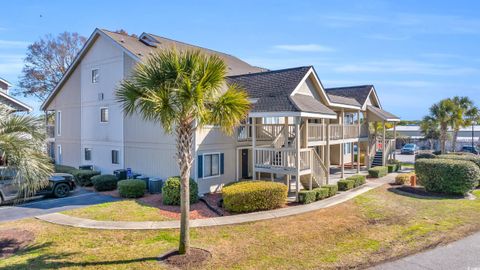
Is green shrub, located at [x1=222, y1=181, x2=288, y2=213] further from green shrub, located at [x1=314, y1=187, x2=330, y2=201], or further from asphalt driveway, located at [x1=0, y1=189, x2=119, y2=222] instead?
asphalt driveway, located at [x1=0, y1=189, x2=119, y2=222]

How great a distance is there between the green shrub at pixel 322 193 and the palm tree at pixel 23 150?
1166cm

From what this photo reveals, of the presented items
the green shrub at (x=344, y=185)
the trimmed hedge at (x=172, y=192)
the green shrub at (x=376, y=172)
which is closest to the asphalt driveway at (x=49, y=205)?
the trimmed hedge at (x=172, y=192)

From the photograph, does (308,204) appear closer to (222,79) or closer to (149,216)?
(149,216)

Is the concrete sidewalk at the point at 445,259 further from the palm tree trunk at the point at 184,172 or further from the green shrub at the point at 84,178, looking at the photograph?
the green shrub at the point at 84,178

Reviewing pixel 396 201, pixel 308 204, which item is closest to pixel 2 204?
pixel 308 204

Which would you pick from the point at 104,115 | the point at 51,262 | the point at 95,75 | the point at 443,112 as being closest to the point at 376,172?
the point at 443,112

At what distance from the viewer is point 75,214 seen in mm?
13461

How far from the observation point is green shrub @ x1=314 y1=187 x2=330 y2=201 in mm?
16234

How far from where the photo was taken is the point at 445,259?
363 inches

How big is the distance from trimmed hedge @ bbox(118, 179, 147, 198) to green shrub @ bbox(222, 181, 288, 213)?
4986 millimetres

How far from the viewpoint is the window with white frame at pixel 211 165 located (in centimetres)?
1733

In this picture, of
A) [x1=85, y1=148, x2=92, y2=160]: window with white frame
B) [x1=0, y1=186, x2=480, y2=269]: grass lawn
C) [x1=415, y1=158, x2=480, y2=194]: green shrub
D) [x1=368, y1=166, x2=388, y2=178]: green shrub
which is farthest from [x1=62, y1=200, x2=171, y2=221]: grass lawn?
[x1=368, y1=166, x2=388, y2=178]: green shrub

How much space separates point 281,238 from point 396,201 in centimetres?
857

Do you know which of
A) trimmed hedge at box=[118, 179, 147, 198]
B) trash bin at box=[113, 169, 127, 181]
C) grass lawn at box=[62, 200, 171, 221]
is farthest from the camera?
trash bin at box=[113, 169, 127, 181]
